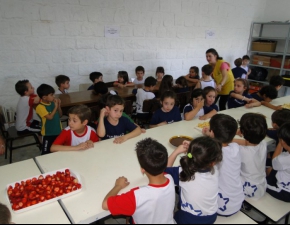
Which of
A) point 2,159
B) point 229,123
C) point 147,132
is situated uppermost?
point 229,123

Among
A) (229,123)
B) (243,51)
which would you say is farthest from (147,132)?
(243,51)

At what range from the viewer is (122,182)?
137cm

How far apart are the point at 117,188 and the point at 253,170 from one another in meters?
0.90

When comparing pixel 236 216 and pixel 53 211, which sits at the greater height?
pixel 53 211

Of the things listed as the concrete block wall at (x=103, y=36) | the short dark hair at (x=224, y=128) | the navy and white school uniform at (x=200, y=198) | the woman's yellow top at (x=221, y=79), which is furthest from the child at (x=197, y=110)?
the concrete block wall at (x=103, y=36)

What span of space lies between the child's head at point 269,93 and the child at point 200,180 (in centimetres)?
217

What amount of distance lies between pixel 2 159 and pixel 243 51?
596 cm

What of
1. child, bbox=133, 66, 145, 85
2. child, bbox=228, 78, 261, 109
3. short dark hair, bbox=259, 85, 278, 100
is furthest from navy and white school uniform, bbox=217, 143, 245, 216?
child, bbox=133, 66, 145, 85

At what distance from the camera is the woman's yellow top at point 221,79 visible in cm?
407

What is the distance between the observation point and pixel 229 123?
1566 mm

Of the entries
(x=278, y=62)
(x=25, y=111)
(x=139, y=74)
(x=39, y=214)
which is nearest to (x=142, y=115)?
(x=139, y=74)

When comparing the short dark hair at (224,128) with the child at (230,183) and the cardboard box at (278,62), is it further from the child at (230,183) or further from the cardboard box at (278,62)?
the cardboard box at (278,62)

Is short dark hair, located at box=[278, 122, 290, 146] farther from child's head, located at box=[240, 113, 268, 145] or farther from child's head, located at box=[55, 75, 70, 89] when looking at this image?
child's head, located at box=[55, 75, 70, 89]

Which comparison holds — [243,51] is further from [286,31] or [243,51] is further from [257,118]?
[257,118]
